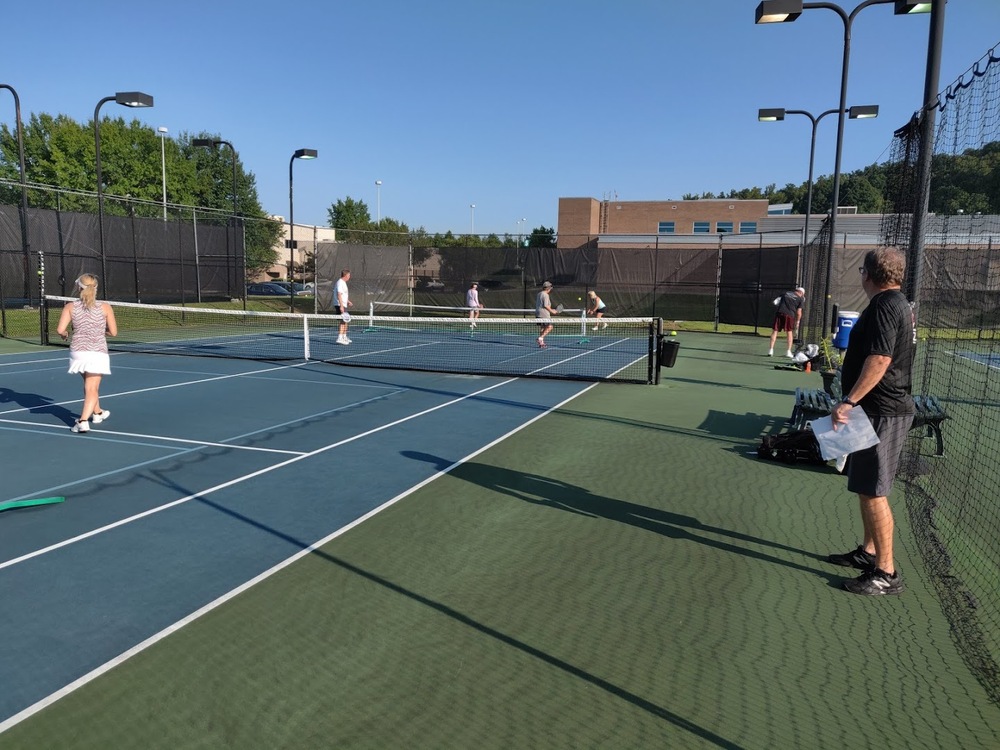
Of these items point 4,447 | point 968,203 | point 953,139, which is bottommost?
point 4,447

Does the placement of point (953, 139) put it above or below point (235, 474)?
above

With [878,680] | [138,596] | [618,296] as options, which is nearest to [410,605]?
[138,596]

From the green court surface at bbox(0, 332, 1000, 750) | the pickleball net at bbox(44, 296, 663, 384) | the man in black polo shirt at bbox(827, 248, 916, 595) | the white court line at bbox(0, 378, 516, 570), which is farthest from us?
the pickleball net at bbox(44, 296, 663, 384)

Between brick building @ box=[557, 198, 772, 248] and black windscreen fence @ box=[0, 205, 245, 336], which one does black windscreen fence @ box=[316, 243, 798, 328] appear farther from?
brick building @ box=[557, 198, 772, 248]

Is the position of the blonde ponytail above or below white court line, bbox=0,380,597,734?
above

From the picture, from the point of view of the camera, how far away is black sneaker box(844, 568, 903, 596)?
4191 mm

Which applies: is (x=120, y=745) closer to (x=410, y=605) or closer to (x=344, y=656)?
(x=344, y=656)

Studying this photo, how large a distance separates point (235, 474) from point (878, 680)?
5.35 metres

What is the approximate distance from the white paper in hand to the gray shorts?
8cm

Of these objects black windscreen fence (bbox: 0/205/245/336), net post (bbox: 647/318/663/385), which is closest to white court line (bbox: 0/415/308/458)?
net post (bbox: 647/318/663/385)

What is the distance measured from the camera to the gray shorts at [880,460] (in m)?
4.09

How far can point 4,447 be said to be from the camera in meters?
7.42

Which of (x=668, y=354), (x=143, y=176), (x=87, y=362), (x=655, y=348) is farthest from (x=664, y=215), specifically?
(x=87, y=362)

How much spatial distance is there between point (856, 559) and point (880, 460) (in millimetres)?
875
